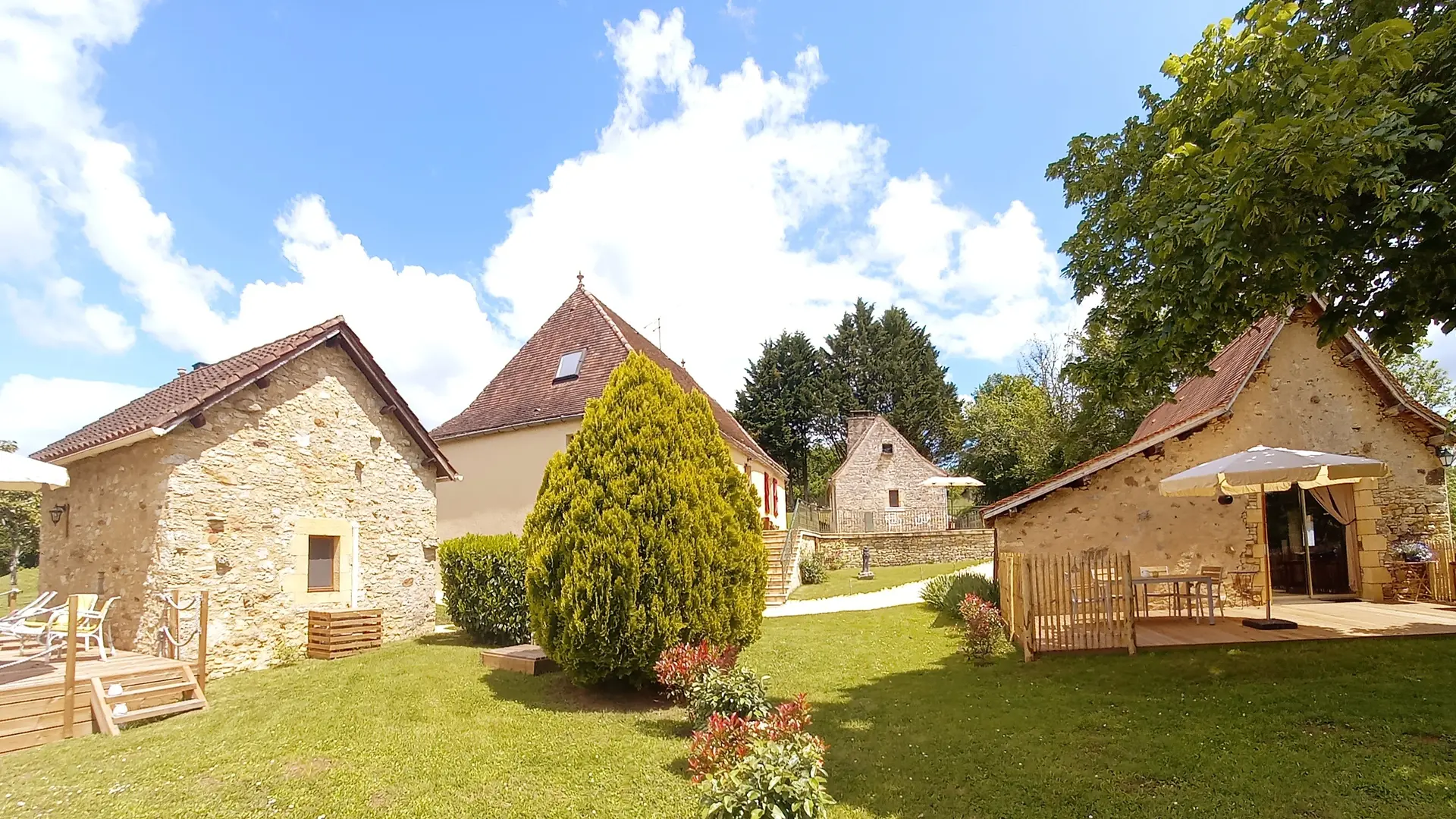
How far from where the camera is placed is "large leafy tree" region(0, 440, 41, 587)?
26.1 metres

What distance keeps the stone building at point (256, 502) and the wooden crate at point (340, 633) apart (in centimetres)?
23

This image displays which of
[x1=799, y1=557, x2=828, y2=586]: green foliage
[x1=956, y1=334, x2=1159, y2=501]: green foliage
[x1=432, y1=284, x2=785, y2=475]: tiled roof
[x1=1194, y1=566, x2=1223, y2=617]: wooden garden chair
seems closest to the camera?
[x1=1194, y1=566, x2=1223, y2=617]: wooden garden chair

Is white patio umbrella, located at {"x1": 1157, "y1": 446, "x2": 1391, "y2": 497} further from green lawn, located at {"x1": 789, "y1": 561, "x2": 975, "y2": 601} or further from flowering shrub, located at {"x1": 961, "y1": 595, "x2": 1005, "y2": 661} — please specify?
green lawn, located at {"x1": 789, "y1": 561, "x2": 975, "y2": 601}

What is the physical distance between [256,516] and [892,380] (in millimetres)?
40789

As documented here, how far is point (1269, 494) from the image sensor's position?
1330 centimetres

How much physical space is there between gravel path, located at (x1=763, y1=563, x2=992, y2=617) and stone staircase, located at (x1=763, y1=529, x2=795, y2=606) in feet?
0.93

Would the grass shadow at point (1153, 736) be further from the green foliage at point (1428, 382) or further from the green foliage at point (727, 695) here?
the green foliage at point (1428, 382)

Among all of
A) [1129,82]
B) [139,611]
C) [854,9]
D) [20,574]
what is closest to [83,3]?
[139,611]

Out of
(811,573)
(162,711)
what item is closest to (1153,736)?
(162,711)

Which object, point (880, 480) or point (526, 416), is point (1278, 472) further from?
point (880, 480)

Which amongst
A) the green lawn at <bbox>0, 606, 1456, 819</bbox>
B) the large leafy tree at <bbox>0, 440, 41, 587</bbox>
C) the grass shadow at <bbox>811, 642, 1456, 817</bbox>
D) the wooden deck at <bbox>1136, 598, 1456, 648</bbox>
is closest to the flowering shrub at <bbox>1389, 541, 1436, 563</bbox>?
the wooden deck at <bbox>1136, 598, 1456, 648</bbox>

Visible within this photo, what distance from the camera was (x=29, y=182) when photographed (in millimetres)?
8891

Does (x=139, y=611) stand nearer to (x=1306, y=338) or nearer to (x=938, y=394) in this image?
(x=1306, y=338)

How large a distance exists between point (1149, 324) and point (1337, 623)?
647 cm
